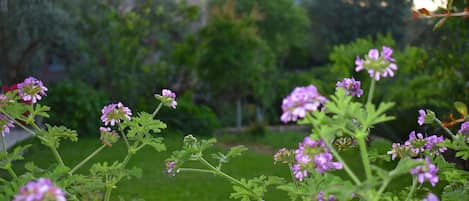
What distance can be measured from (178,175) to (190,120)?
4.64 m

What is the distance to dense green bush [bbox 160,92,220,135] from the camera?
396 inches

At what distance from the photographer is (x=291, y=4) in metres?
20.5

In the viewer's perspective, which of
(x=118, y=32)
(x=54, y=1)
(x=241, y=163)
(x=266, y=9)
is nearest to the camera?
(x=241, y=163)

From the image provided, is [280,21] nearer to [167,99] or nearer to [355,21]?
[355,21]

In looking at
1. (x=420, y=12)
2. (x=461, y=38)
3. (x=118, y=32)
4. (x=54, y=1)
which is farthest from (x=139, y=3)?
(x=420, y=12)

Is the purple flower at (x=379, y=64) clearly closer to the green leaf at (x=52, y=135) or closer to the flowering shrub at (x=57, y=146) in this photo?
the flowering shrub at (x=57, y=146)

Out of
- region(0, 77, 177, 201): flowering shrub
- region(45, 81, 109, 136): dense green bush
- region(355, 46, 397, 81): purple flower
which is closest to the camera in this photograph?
region(355, 46, 397, 81): purple flower

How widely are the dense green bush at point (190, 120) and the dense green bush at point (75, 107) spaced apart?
1185mm

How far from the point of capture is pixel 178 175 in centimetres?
555

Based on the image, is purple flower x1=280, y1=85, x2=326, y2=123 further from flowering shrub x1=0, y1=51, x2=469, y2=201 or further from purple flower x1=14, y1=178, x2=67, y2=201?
purple flower x1=14, y1=178, x2=67, y2=201

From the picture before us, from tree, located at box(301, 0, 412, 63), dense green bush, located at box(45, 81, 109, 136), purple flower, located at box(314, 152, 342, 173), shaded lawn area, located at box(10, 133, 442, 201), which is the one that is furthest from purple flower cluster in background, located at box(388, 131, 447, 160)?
tree, located at box(301, 0, 412, 63)

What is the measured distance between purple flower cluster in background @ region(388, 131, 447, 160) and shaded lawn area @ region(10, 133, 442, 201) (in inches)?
52.8

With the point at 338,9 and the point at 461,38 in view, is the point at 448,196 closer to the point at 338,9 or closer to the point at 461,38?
the point at 461,38

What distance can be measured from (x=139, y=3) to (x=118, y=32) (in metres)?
1.74
